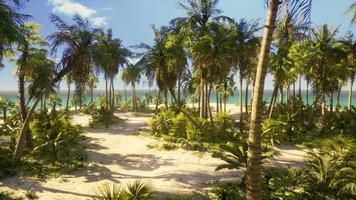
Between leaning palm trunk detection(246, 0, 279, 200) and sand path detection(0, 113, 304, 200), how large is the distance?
19.2 ft

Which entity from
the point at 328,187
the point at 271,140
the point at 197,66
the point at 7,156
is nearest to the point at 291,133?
the point at 271,140

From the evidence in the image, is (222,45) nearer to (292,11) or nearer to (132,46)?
(132,46)

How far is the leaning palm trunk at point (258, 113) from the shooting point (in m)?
7.12

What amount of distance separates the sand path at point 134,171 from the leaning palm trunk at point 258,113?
585 cm

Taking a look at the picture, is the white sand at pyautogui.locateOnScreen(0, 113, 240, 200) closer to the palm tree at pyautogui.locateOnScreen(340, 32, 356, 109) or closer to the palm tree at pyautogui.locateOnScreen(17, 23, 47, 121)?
the palm tree at pyautogui.locateOnScreen(17, 23, 47, 121)

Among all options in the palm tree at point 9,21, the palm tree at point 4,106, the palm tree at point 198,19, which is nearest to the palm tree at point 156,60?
the palm tree at point 198,19

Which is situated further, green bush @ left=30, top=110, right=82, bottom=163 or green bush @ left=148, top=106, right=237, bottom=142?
green bush @ left=148, top=106, right=237, bottom=142

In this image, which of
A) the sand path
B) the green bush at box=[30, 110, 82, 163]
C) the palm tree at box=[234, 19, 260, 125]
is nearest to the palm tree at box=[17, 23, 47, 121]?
the green bush at box=[30, 110, 82, 163]

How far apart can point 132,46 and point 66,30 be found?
7.36 m

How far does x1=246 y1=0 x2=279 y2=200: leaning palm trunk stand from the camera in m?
7.12

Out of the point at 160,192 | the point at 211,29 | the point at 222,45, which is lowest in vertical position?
the point at 160,192

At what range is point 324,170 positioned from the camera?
11.1 m

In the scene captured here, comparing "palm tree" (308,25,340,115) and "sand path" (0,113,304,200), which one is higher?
Result: "palm tree" (308,25,340,115)

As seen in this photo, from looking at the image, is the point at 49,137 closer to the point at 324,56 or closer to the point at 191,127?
the point at 191,127
